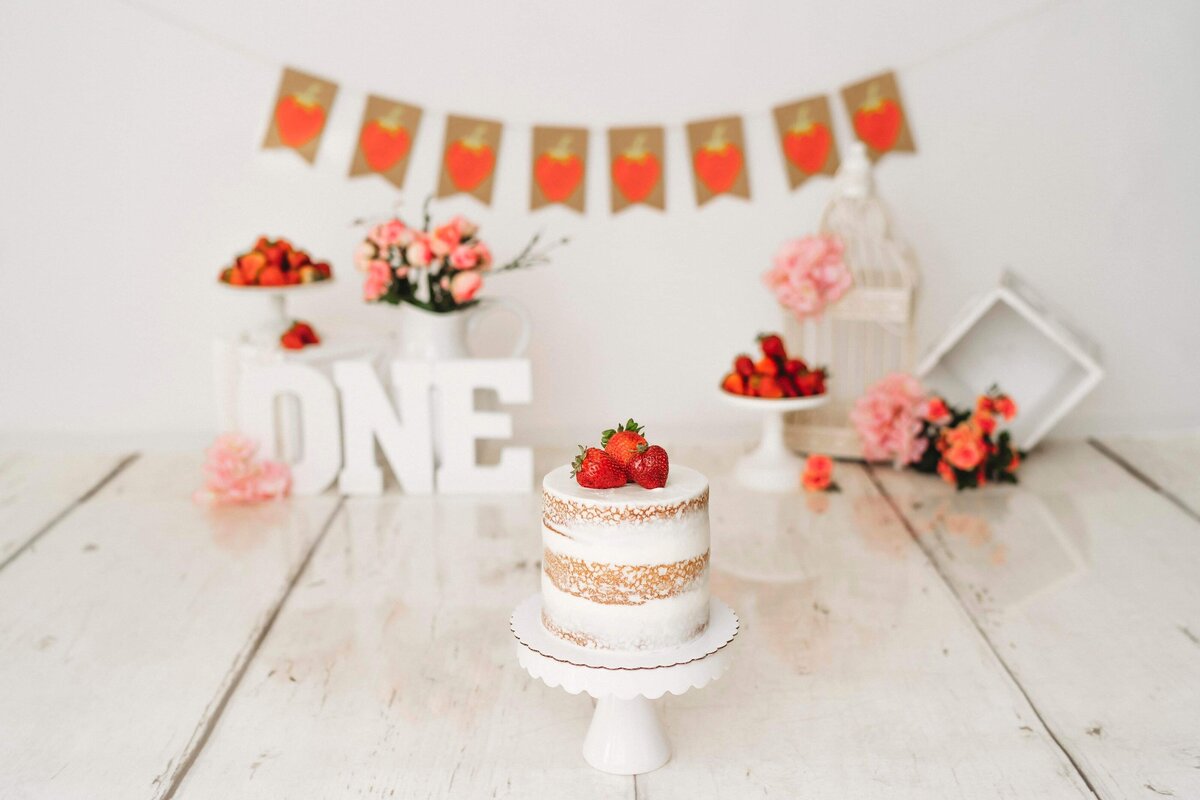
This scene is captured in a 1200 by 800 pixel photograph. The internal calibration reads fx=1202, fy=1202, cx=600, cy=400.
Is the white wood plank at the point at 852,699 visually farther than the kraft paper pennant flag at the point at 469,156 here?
No

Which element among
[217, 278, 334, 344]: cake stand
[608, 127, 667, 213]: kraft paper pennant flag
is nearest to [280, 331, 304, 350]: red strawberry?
[217, 278, 334, 344]: cake stand

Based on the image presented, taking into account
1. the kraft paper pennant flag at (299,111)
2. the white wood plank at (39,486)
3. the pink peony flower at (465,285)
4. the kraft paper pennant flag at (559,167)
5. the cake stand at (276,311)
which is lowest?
the white wood plank at (39,486)

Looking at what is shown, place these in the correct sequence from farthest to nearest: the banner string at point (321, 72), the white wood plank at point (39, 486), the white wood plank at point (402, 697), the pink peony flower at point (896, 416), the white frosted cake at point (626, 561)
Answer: the banner string at point (321, 72) < the pink peony flower at point (896, 416) < the white wood plank at point (39, 486) < the white wood plank at point (402, 697) < the white frosted cake at point (626, 561)

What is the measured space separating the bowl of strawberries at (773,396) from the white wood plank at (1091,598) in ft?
0.70

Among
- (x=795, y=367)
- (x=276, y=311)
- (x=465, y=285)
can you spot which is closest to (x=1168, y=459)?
(x=795, y=367)

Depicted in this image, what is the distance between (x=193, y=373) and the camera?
2.66m

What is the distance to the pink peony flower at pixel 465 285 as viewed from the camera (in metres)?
2.24

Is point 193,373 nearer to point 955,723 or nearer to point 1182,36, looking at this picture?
point 955,723

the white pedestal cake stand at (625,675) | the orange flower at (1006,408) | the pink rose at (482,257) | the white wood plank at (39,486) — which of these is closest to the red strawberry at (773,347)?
the orange flower at (1006,408)

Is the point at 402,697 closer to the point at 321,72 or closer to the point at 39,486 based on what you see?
the point at 39,486

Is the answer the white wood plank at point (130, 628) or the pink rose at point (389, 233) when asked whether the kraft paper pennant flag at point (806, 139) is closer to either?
the pink rose at point (389, 233)

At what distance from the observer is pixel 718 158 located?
8.48 feet

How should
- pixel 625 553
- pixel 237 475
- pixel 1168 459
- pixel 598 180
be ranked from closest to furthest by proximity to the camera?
pixel 625 553 < pixel 237 475 < pixel 1168 459 < pixel 598 180

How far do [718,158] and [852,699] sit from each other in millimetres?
1437
